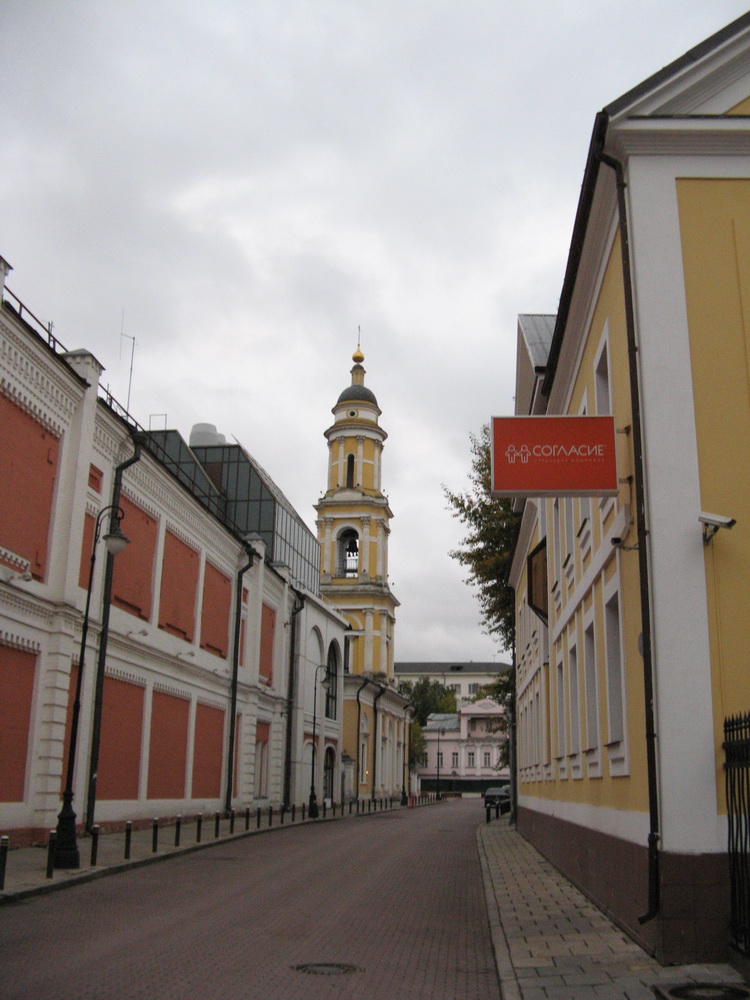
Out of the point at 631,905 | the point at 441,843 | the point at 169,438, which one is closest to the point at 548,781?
the point at 441,843

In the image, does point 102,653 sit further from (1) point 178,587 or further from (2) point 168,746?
(1) point 178,587

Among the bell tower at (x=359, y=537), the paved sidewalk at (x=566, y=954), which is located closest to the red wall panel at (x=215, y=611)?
the paved sidewalk at (x=566, y=954)

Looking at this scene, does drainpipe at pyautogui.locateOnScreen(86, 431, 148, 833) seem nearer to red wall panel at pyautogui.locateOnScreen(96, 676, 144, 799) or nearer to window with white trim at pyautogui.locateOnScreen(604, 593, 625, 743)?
red wall panel at pyautogui.locateOnScreen(96, 676, 144, 799)

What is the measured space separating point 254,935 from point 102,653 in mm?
10769

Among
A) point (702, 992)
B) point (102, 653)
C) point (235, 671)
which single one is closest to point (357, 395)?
point (235, 671)

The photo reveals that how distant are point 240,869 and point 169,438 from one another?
102ft

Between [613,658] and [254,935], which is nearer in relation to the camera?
[254,935]

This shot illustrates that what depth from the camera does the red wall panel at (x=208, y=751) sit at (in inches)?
1229

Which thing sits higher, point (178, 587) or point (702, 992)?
point (178, 587)

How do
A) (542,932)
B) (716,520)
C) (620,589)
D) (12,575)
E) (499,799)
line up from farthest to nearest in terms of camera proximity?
(499,799) < (12,575) < (620,589) < (542,932) < (716,520)

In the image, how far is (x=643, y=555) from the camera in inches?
354

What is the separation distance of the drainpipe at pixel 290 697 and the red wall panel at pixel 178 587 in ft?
44.4

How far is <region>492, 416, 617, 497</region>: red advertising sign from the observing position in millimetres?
9805

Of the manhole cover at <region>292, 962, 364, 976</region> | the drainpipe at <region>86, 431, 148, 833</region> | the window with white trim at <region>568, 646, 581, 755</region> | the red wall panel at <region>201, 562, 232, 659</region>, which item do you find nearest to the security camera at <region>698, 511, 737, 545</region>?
the manhole cover at <region>292, 962, 364, 976</region>
